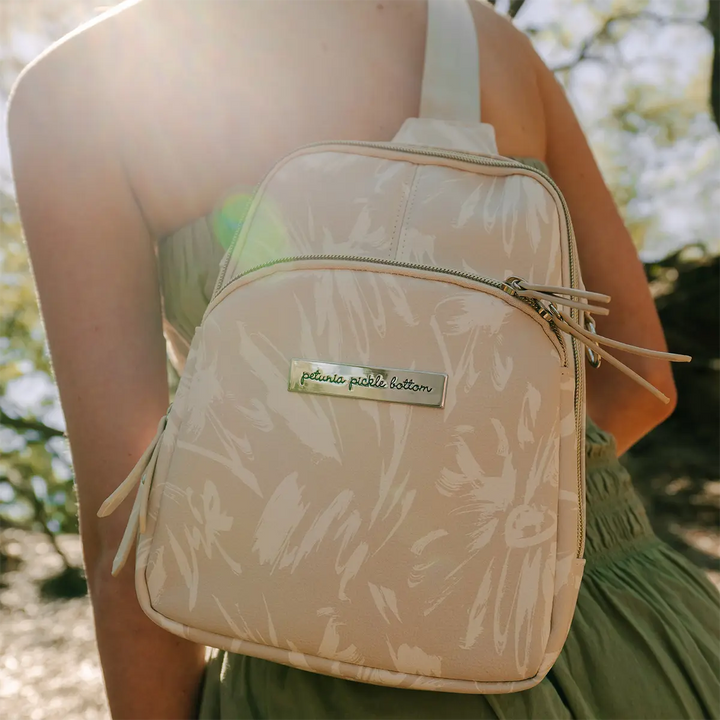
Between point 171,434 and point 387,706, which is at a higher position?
point 171,434

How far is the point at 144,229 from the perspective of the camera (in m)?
0.92

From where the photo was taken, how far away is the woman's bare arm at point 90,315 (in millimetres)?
837

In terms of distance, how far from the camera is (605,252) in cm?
118

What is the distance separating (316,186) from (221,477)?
362mm

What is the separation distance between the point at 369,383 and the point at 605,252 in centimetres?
66

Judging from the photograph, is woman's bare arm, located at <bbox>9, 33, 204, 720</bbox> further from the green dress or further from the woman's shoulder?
the green dress

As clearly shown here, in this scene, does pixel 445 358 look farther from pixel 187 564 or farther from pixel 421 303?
pixel 187 564

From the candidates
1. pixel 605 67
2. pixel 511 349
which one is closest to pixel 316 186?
pixel 511 349

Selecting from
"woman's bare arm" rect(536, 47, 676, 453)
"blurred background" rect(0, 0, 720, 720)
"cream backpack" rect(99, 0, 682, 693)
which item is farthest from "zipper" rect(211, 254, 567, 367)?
"blurred background" rect(0, 0, 720, 720)

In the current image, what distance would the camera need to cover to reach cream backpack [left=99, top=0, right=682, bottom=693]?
72cm

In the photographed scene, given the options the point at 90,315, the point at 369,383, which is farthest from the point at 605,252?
the point at 90,315

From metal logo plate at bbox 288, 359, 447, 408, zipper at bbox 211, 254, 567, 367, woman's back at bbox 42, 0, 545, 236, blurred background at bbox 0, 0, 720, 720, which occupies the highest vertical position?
woman's back at bbox 42, 0, 545, 236

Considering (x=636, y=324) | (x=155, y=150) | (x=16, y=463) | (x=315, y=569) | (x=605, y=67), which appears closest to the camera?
(x=315, y=569)

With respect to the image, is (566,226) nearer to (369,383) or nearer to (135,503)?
(369,383)
